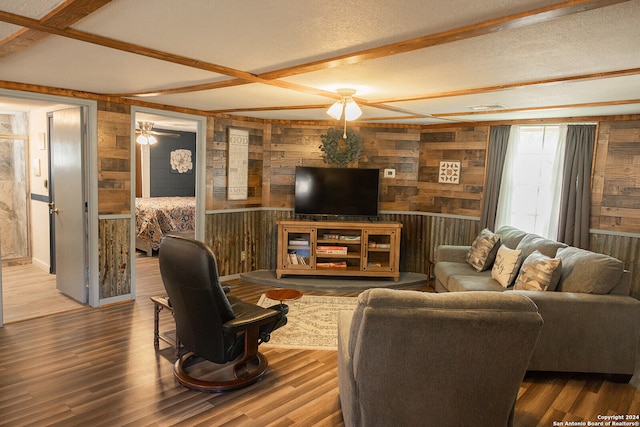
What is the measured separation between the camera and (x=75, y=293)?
467cm

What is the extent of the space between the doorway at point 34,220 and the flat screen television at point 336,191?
269 centimetres

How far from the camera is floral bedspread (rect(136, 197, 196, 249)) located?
694cm

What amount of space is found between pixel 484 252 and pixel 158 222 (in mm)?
5105

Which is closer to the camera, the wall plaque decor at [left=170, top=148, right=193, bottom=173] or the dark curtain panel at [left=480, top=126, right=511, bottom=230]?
the dark curtain panel at [left=480, top=126, right=511, bottom=230]

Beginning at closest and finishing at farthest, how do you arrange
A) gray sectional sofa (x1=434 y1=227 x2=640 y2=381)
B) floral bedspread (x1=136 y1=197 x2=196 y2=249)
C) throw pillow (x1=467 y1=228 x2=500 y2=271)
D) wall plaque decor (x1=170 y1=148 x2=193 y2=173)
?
gray sectional sofa (x1=434 y1=227 x2=640 y2=381), throw pillow (x1=467 y1=228 x2=500 y2=271), floral bedspread (x1=136 y1=197 x2=196 y2=249), wall plaque decor (x1=170 y1=148 x2=193 y2=173)

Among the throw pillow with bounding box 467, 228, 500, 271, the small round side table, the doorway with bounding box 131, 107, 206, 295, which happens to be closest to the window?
the throw pillow with bounding box 467, 228, 500, 271

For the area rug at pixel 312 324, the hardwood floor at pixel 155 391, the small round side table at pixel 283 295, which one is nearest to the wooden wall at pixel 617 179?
the hardwood floor at pixel 155 391

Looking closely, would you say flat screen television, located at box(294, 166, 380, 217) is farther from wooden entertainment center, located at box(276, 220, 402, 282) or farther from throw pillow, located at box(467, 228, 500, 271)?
throw pillow, located at box(467, 228, 500, 271)

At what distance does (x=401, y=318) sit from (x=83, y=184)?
3.86 m

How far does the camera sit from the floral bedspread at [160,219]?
694 centimetres

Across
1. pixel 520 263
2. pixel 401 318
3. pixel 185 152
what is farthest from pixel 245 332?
pixel 185 152

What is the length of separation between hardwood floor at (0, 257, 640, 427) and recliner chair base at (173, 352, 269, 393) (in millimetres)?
43

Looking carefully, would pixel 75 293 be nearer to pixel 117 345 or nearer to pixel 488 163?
pixel 117 345

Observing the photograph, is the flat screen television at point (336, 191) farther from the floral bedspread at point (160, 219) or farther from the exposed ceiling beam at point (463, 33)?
the exposed ceiling beam at point (463, 33)
